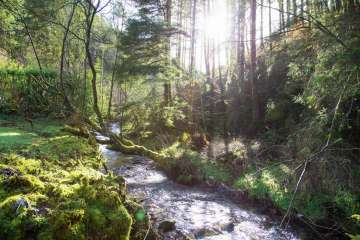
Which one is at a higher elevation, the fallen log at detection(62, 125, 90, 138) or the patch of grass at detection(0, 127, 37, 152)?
the fallen log at detection(62, 125, 90, 138)

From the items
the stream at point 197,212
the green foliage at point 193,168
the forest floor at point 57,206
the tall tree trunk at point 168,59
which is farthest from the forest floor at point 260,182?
the tall tree trunk at point 168,59

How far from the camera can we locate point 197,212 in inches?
285

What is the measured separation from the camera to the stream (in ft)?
19.9

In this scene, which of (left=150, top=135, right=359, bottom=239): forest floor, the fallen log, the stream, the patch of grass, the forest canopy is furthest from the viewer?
the fallen log

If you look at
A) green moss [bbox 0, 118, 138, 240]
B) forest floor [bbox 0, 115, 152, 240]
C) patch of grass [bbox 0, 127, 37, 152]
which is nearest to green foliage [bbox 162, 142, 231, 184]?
patch of grass [bbox 0, 127, 37, 152]

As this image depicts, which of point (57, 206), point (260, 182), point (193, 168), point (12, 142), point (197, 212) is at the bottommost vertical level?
point (197, 212)

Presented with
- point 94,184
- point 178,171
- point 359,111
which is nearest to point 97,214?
point 94,184

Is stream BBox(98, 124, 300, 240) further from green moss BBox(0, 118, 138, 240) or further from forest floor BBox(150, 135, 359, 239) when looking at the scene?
green moss BBox(0, 118, 138, 240)

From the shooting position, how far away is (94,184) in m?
3.08

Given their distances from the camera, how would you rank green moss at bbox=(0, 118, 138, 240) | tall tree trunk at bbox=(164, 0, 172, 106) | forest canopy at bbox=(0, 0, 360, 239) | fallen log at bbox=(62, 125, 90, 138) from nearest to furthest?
green moss at bbox=(0, 118, 138, 240) → forest canopy at bbox=(0, 0, 360, 239) → fallen log at bbox=(62, 125, 90, 138) → tall tree trunk at bbox=(164, 0, 172, 106)

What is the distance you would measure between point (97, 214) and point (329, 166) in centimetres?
484

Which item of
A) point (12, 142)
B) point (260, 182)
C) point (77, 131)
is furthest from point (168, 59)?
point (12, 142)

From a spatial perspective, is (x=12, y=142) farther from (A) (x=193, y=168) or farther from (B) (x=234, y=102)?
(B) (x=234, y=102)

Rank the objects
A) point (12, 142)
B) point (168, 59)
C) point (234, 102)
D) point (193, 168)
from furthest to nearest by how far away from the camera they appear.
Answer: point (234, 102)
point (168, 59)
point (193, 168)
point (12, 142)
